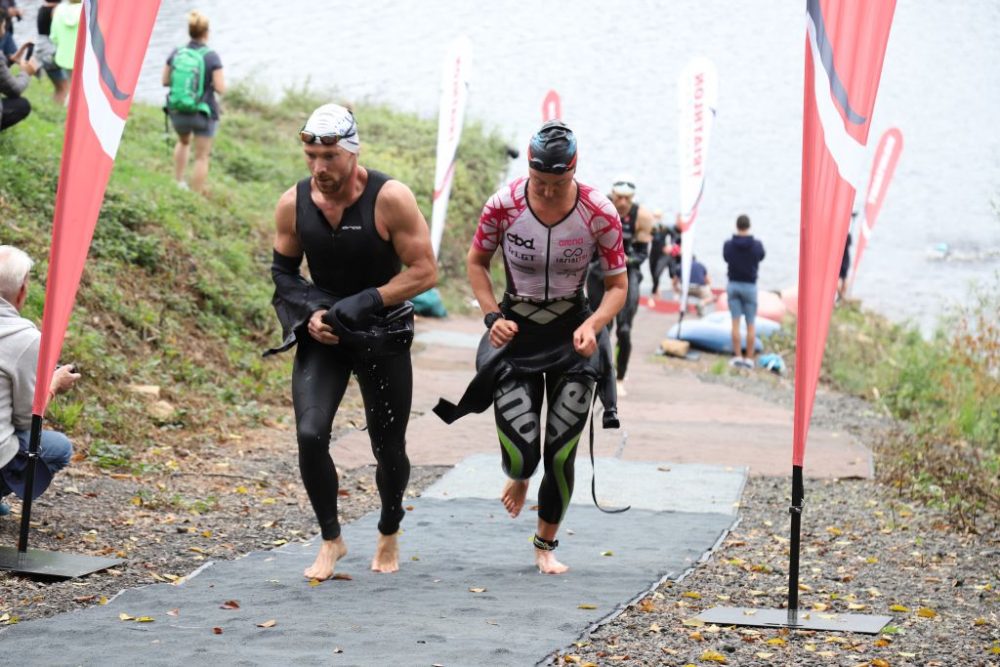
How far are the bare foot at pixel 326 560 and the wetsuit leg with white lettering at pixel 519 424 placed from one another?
0.80m

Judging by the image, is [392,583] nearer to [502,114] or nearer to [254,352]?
[254,352]

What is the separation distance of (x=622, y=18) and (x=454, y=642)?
116ft

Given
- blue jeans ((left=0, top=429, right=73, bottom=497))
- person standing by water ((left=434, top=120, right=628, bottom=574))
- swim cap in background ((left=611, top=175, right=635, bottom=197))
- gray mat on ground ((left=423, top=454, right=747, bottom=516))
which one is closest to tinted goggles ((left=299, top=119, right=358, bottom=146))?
person standing by water ((left=434, top=120, right=628, bottom=574))

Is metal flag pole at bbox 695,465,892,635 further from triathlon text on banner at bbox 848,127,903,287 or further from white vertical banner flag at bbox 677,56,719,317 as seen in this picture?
triathlon text on banner at bbox 848,127,903,287

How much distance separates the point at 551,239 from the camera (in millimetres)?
6062

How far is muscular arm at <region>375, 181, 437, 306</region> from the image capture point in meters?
5.73

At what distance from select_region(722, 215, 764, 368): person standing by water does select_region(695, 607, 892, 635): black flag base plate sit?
37.9ft

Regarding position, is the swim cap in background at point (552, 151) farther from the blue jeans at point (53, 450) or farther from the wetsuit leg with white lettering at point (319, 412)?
the blue jeans at point (53, 450)

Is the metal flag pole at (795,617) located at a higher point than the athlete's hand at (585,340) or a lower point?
lower

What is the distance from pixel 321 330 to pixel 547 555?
152cm

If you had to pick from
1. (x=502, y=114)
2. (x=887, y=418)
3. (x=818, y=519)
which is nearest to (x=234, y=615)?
(x=818, y=519)

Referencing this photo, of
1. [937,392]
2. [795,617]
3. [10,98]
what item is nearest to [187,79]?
[10,98]

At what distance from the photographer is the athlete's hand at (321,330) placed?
5.65 metres

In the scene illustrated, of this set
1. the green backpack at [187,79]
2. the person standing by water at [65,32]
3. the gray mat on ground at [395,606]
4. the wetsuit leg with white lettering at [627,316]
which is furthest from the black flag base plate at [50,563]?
the person standing by water at [65,32]
